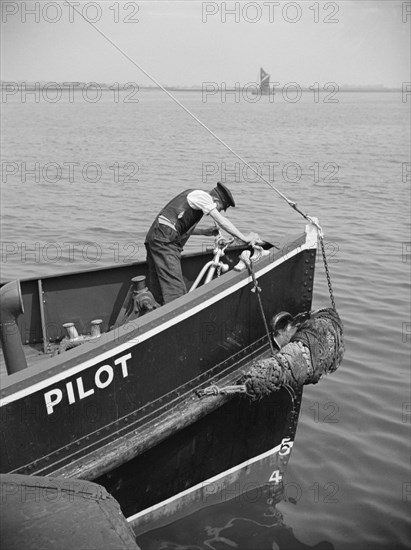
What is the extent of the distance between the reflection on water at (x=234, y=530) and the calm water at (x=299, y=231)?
0.04 feet

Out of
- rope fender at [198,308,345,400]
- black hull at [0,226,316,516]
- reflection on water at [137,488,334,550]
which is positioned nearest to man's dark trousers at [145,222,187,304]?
black hull at [0,226,316,516]

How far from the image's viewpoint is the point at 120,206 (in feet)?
60.5

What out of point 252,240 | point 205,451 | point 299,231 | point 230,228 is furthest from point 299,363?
point 299,231

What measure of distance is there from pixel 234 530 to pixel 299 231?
10040 millimetres

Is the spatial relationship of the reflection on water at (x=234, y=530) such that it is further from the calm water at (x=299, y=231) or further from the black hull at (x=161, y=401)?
the black hull at (x=161, y=401)

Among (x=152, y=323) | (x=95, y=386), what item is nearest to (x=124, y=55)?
(x=152, y=323)

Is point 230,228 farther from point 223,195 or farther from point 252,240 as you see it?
point 223,195

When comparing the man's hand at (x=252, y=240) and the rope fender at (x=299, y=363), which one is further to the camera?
the man's hand at (x=252, y=240)

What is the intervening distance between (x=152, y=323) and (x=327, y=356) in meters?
1.52

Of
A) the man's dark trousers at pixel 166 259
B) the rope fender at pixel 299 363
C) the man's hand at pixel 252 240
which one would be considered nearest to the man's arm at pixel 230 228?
the man's hand at pixel 252 240

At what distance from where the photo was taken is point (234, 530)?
19.5ft

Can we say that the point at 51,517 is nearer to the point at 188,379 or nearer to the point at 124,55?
the point at 188,379

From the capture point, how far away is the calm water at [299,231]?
611 centimetres

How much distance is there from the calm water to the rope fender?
149 centimetres
